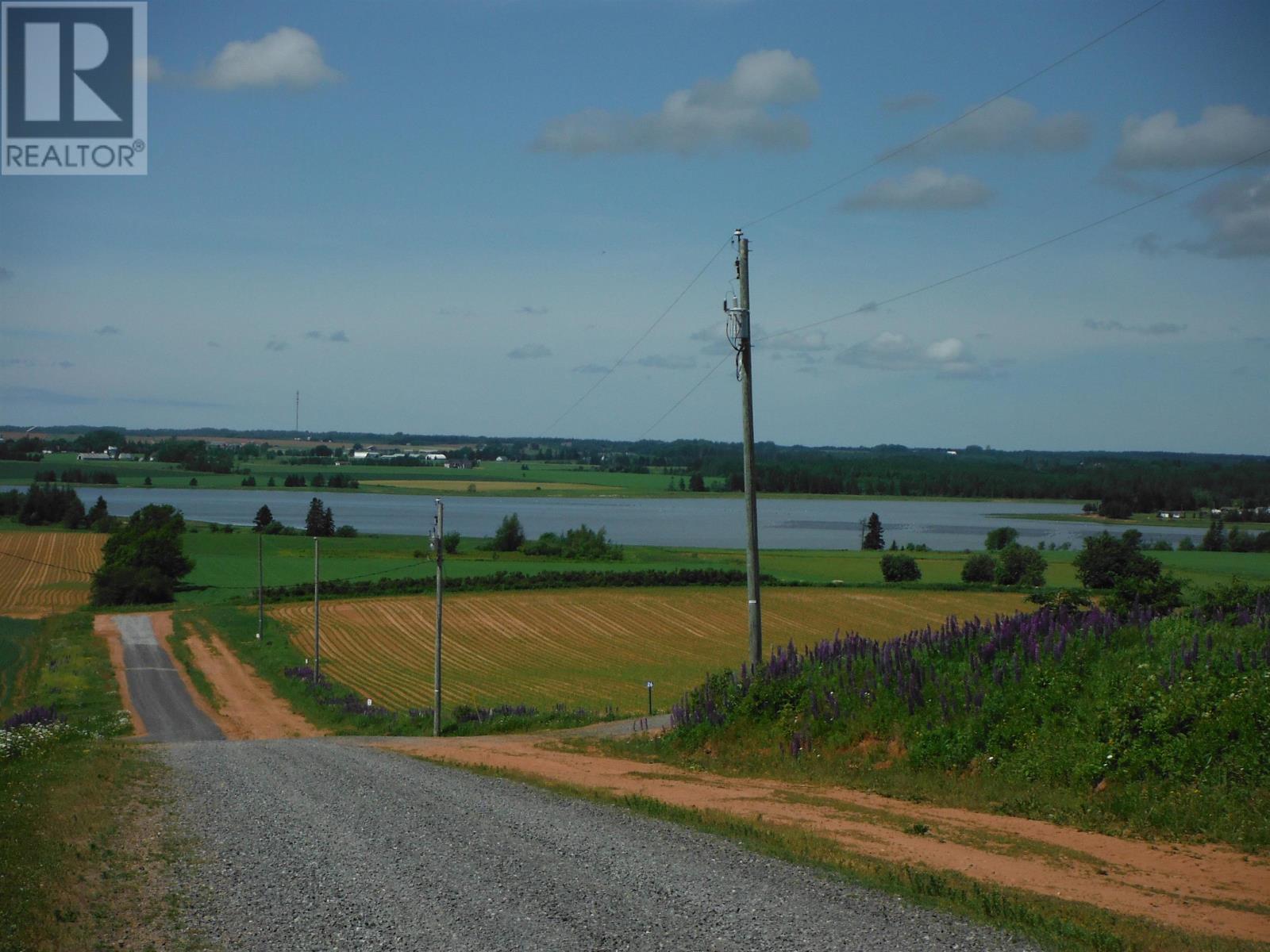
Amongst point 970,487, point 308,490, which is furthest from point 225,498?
point 970,487

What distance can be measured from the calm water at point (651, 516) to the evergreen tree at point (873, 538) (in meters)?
3.08

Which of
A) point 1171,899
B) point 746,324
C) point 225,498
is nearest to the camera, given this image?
point 1171,899

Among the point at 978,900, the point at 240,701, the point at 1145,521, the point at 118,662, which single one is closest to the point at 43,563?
the point at 118,662

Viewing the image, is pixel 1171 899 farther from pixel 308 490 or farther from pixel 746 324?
pixel 308 490

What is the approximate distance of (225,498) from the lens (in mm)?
174750

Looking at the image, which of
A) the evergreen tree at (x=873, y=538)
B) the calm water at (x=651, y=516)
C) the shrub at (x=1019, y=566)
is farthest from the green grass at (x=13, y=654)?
the evergreen tree at (x=873, y=538)

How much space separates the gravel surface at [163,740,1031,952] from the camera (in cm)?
758

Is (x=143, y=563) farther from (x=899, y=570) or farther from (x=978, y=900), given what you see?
(x=978, y=900)

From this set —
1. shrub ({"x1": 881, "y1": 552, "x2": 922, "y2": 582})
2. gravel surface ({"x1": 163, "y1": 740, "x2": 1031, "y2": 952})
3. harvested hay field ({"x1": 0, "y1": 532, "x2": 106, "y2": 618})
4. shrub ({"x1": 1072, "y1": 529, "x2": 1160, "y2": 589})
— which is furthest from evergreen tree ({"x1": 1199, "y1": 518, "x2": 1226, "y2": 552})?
gravel surface ({"x1": 163, "y1": 740, "x2": 1031, "y2": 952})

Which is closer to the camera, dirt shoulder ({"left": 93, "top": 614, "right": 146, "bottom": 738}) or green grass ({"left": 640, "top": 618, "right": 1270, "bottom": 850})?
green grass ({"left": 640, "top": 618, "right": 1270, "bottom": 850})

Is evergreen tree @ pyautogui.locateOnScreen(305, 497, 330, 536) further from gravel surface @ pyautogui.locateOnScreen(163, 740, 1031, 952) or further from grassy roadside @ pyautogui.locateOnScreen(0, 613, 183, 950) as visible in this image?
gravel surface @ pyautogui.locateOnScreen(163, 740, 1031, 952)

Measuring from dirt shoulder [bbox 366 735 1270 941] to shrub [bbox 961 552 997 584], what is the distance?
75599 mm

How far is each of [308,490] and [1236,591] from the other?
186227 millimetres

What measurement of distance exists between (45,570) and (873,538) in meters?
80.2
